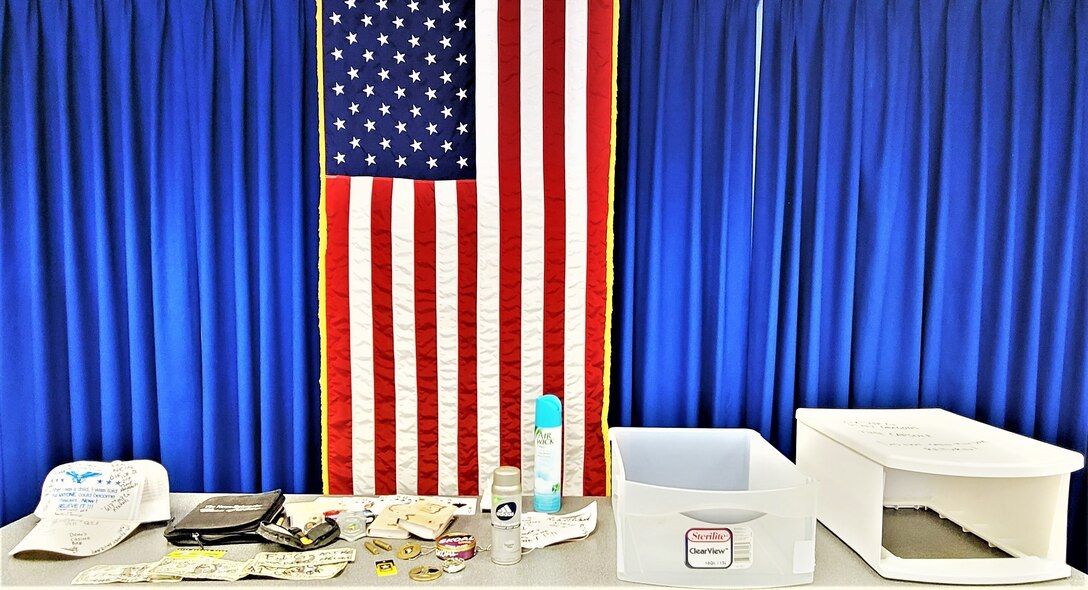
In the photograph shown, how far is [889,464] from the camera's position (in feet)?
3.38

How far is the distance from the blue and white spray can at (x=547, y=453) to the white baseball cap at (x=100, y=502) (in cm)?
83

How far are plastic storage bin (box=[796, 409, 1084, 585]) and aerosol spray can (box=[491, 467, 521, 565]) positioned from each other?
66 cm

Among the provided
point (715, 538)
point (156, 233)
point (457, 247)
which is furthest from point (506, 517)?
point (156, 233)

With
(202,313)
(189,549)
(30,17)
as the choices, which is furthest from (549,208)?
(30,17)

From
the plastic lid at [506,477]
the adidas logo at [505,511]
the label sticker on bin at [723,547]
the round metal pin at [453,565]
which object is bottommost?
the round metal pin at [453,565]

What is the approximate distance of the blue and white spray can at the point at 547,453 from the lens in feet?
4.23

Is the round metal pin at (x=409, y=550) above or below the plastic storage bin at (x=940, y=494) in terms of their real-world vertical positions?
below

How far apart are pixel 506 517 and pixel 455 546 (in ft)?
0.46

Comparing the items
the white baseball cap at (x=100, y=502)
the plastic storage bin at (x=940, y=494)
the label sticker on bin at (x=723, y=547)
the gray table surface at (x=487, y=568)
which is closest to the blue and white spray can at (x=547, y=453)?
the gray table surface at (x=487, y=568)

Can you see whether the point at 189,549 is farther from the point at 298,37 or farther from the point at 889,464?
the point at 889,464

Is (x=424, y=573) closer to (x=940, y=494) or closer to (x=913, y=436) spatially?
(x=913, y=436)

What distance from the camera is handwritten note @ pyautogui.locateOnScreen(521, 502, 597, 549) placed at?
1.15m

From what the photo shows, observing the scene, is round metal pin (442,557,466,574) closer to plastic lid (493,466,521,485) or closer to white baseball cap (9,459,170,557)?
plastic lid (493,466,521,485)
